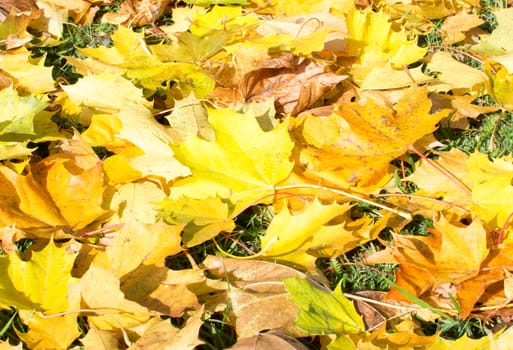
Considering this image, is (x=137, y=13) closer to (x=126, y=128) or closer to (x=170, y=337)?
(x=126, y=128)

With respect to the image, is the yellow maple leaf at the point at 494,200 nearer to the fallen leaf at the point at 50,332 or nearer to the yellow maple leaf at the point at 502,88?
the yellow maple leaf at the point at 502,88

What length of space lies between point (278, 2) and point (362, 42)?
1.05 ft

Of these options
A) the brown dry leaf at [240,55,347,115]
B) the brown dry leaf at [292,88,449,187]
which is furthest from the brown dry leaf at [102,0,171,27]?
the brown dry leaf at [292,88,449,187]

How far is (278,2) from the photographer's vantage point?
1988 millimetres

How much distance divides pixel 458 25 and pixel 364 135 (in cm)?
83

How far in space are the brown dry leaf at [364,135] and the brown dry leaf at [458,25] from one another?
27.1 inches

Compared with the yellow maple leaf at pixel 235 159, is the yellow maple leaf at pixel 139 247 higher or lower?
lower

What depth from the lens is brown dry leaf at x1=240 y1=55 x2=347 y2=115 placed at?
65.1 inches

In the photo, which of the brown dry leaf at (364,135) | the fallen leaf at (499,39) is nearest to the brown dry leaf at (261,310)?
the brown dry leaf at (364,135)

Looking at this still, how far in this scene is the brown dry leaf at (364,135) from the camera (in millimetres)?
1418

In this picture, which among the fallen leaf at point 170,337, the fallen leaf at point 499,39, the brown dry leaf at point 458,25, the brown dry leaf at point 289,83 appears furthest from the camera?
the brown dry leaf at point 458,25

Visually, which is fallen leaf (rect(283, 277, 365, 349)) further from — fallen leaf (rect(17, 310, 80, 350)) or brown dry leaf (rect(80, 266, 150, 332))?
fallen leaf (rect(17, 310, 80, 350))

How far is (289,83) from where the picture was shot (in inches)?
66.9

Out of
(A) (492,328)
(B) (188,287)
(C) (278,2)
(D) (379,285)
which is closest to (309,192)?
(D) (379,285)
